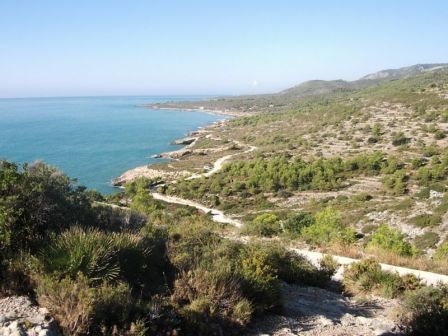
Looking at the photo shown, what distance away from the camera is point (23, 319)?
490cm

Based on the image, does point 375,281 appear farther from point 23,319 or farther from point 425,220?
point 425,220

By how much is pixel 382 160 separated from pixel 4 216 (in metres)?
60.1

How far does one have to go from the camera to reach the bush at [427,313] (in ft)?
19.8

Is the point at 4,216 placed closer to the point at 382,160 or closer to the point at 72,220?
the point at 72,220

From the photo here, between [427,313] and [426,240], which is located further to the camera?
[426,240]

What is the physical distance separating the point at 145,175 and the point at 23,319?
7700 centimetres

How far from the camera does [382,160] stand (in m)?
60.1

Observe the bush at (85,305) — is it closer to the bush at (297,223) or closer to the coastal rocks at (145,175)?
the bush at (297,223)

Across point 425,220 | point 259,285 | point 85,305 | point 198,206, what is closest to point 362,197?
point 425,220

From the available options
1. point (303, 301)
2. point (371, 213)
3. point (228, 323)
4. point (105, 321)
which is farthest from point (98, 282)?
point (371, 213)

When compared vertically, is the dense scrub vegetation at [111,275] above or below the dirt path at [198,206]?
above

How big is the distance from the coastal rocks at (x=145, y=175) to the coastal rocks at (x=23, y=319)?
228ft

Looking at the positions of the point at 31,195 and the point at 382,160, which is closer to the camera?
the point at 31,195

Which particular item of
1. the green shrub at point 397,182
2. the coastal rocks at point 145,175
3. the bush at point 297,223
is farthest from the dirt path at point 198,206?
the green shrub at point 397,182
